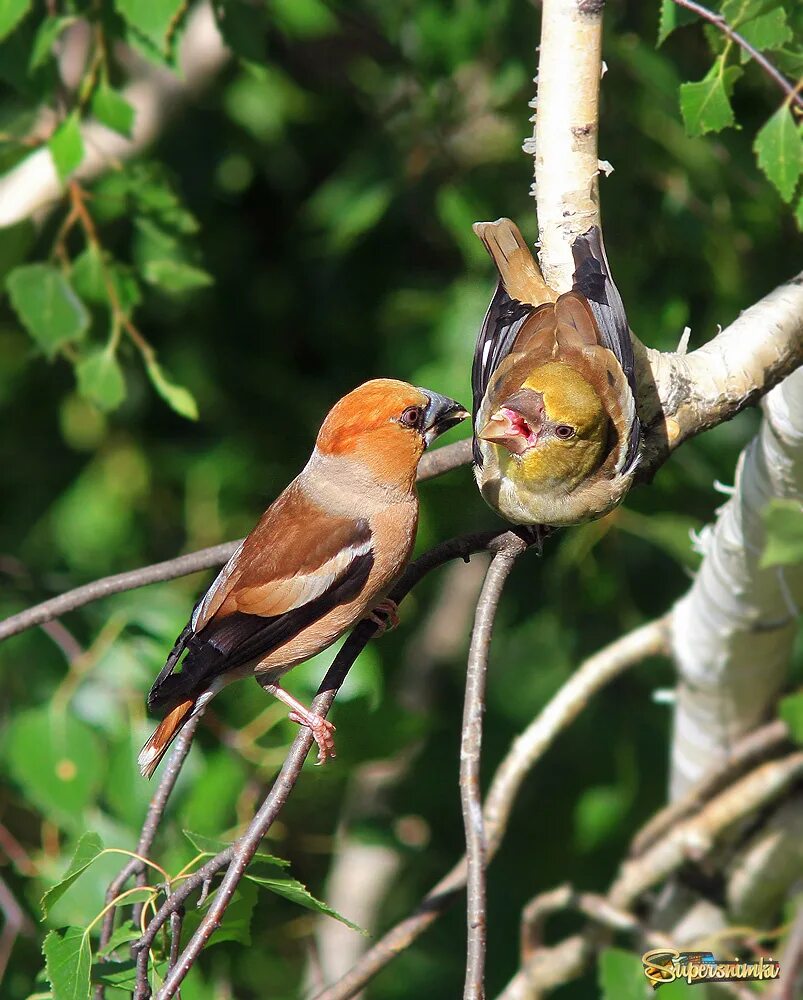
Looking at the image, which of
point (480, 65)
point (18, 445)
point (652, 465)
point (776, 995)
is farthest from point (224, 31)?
point (776, 995)

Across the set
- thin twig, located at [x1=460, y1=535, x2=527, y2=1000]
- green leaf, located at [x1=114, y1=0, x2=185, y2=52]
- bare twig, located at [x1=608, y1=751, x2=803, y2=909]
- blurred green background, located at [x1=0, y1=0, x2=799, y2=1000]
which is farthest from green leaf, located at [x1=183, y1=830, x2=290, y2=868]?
bare twig, located at [x1=608, y1=751, x2=803, y2=909]

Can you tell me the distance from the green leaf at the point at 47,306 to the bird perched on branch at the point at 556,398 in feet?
3.94

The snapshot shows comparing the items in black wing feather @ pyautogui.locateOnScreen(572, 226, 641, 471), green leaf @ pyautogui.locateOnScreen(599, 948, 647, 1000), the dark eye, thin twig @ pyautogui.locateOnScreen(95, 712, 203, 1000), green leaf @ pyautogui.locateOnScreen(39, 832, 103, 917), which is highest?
black wing feather @ pyautogui.locateOnScreen(572, 226, 641, 471)

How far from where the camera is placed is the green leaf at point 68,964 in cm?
212

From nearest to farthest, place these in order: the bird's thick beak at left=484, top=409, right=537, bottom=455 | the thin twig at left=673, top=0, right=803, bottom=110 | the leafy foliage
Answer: the thin twig at left=673, top=0, right=803, bottom=110, the leafy foliage, the bird's thick beak at left=484, top=409, right=537, bottom=455

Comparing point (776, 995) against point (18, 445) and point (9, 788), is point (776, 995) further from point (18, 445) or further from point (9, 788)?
point (18, 445)

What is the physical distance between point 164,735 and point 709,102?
197 cm

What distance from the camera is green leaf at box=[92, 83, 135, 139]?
11.2ft

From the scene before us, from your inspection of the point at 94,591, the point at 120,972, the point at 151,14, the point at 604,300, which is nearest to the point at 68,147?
the point at 151,14

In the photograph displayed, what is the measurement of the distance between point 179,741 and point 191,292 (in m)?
2.62

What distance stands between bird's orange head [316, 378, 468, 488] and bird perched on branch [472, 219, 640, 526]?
0.15 m

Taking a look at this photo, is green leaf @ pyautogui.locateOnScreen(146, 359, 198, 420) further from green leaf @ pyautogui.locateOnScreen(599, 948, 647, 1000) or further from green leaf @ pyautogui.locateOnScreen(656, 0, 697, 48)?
green leaf @ pyautogui.locateOnScreen(599, 948, 647, 1000)

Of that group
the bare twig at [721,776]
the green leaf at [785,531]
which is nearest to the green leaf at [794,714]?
the bare twig at [721,776]

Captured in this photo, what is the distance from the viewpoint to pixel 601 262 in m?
2.75
